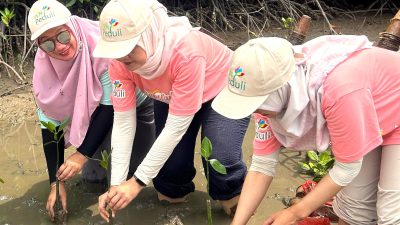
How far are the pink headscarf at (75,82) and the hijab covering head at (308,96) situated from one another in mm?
1088

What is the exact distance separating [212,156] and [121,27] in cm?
80

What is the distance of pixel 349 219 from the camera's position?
2285mm

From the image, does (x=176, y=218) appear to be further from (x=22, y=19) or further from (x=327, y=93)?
(x=22, y=19)

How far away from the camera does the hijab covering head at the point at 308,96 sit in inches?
74.0

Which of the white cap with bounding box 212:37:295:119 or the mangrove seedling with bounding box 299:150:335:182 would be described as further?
the mangrove seedling with bounding box 299:150:335:182

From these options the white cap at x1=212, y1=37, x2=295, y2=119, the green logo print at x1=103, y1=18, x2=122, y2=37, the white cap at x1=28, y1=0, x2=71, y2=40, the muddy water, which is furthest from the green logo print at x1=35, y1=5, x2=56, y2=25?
the white cap at x1=212, y1=37, x2=295, y2=119

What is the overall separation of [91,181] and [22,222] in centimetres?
48

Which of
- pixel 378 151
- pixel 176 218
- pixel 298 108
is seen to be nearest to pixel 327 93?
pixel 298 108

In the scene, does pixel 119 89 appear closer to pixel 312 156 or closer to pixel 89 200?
pixel 89 200

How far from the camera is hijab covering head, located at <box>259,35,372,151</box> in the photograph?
1.88 meters

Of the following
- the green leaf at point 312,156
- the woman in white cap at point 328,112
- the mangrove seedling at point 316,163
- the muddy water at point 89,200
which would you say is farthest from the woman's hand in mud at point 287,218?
Answer: the green leaf at point 312,156

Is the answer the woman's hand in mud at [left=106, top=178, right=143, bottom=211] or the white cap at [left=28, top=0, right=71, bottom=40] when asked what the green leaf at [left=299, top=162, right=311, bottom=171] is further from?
the white cap at [left=28, top=0, right=71, bottom=40]

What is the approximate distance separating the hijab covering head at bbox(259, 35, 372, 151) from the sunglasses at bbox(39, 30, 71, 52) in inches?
44.2

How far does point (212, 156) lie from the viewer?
2701mm
